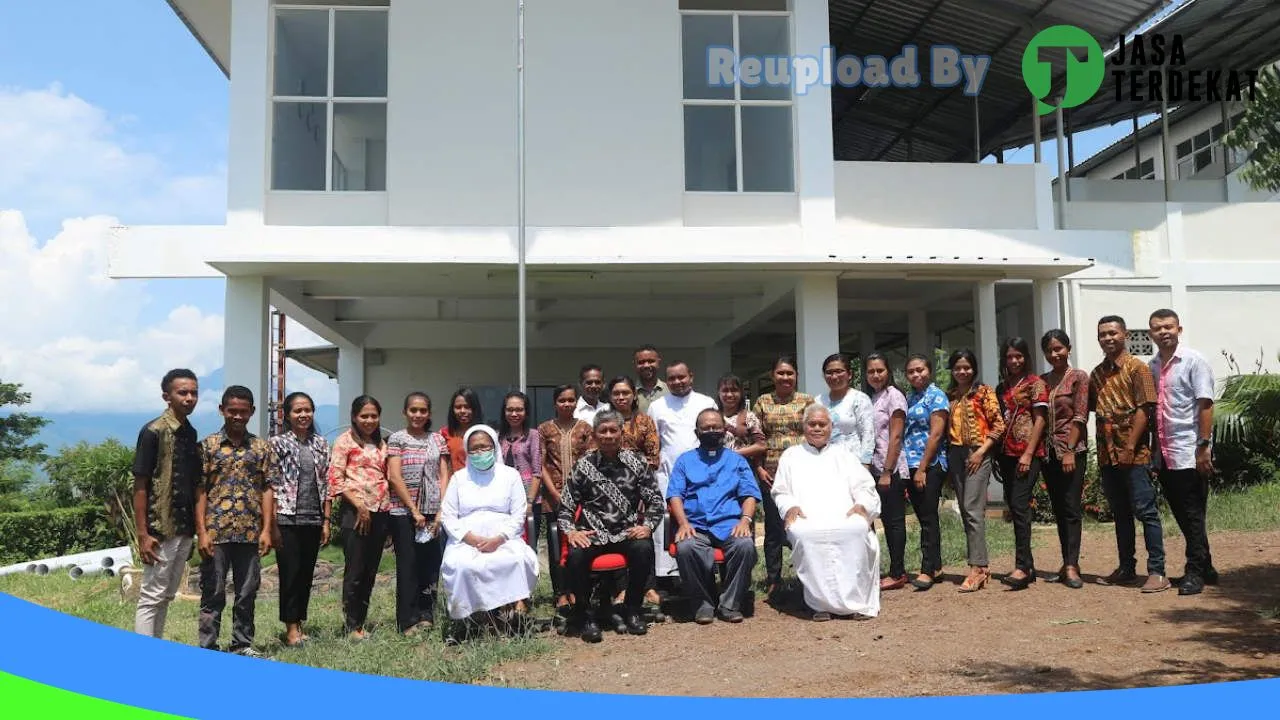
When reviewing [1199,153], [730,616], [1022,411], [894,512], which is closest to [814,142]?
[1022,411]

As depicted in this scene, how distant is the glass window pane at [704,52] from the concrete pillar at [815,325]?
2.30m

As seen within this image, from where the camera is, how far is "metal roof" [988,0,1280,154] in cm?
1342

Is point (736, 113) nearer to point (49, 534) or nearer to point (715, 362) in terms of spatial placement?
point (715, 362)

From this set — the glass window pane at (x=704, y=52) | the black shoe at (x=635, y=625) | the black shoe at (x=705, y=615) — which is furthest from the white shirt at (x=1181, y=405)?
the glass window pane at (x=704, y=52)

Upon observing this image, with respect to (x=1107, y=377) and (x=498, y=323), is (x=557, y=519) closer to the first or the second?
(x=1107, y=377)

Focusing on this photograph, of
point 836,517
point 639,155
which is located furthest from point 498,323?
point 836,517

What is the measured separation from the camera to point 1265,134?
585cm

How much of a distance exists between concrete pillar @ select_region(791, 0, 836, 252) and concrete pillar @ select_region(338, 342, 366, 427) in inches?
328

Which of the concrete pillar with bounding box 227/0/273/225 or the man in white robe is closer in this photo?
the man in white robe

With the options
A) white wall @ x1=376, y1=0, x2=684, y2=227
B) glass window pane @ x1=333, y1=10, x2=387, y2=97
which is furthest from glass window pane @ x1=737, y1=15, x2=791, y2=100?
glass window pane @ x1=333, y1=10, x2=387, y2=97

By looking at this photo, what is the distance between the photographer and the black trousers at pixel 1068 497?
6438 mm

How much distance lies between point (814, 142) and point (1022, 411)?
220 inches

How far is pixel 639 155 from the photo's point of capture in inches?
444

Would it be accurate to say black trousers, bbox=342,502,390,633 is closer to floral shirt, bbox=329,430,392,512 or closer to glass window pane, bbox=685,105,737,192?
floral shirt, bbox=329,430,392,512
